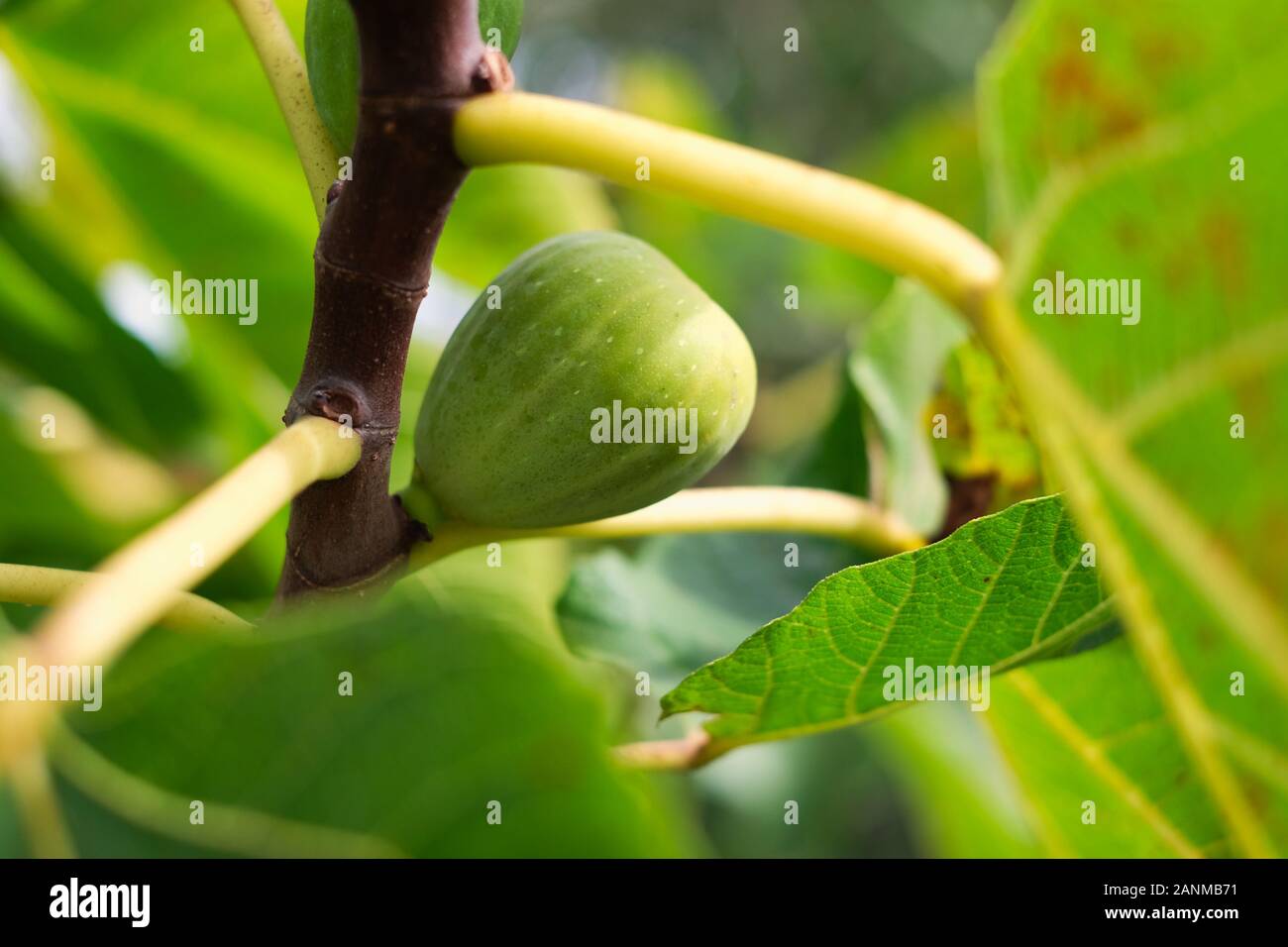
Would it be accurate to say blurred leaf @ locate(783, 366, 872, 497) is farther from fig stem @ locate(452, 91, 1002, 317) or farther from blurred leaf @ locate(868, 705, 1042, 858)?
fig stem @ locate(452, 91, 1002, 317)

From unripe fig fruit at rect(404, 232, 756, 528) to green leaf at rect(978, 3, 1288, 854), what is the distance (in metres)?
0.23

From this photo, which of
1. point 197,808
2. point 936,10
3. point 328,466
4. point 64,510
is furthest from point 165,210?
point 936,10

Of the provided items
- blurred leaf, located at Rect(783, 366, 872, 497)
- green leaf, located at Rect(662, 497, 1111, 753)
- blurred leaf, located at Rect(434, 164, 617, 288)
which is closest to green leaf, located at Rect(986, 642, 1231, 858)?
green leaf, located at Rect(662, 497, 1111, 753)

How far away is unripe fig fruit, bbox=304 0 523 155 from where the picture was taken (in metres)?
0.69

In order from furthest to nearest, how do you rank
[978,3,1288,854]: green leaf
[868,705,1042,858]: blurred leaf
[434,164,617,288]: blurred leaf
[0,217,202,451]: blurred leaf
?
[868,705,1042,858]: blurred leaf → [434,164,617,288]: blurred leaf → [0,217,202,451]: blurred leaf → [978,3,1288,854]: green leaf

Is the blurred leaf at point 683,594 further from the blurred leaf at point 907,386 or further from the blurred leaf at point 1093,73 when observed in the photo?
the blurred leaf at point 1093,73

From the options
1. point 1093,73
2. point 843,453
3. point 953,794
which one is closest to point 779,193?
point 1093,73

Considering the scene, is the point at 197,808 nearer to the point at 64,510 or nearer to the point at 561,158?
the point at 561,158

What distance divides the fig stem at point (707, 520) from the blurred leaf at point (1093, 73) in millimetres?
341

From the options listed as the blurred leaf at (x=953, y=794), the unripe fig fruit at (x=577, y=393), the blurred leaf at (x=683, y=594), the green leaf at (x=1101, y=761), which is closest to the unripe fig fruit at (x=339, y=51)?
the unripe fig fruit at (x=577, y=393)

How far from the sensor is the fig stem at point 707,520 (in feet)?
2.62

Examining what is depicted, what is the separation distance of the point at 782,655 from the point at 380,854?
1.07 feet

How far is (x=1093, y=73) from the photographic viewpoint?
1.86 feet
